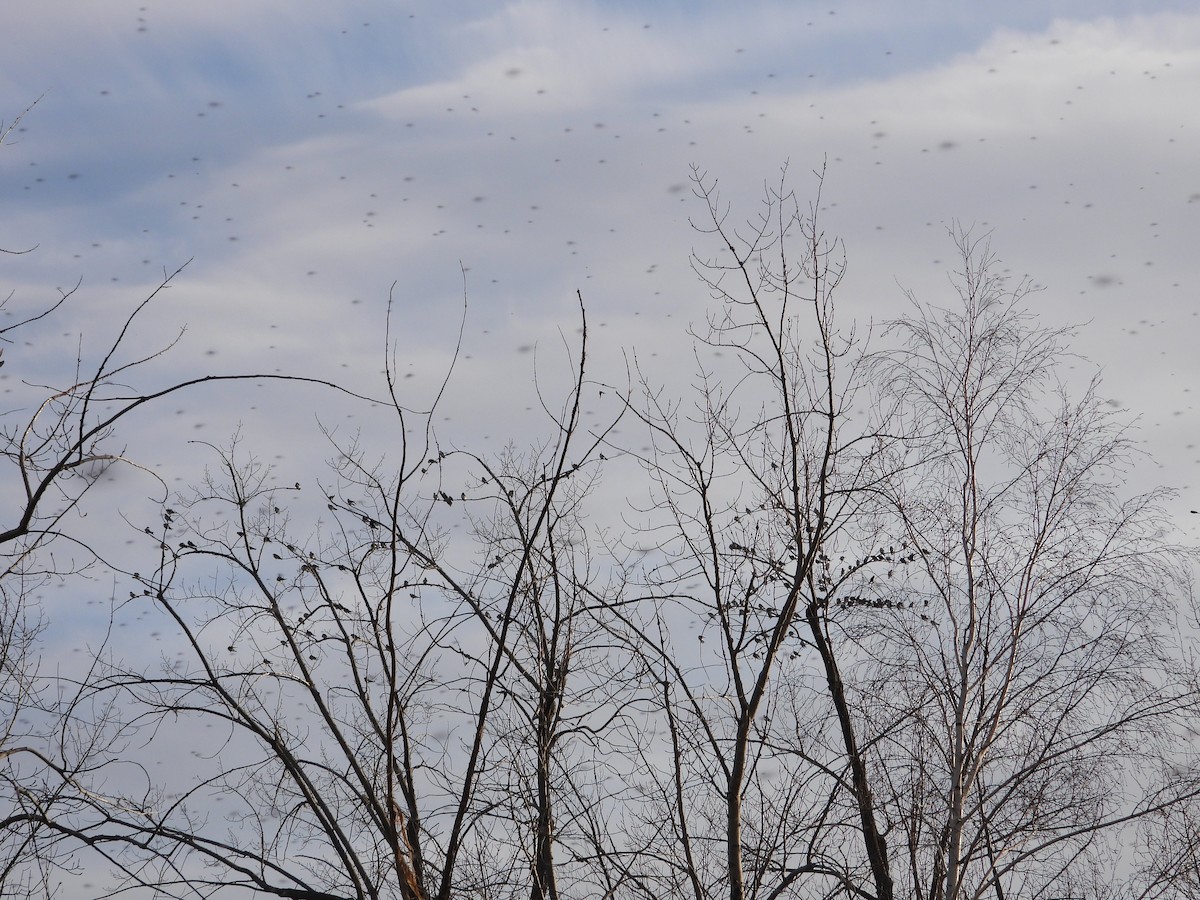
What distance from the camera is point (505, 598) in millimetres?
7539

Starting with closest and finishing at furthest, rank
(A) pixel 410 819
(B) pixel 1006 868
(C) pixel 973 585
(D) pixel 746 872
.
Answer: (A) pixel 410 819, (D) pixel 746 872, (B) pixel 1006 868, (C) pixel 973 585

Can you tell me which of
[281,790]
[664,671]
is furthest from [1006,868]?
[281,790]

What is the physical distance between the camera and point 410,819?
646 centimetres

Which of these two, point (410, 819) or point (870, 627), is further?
point (870, 627)

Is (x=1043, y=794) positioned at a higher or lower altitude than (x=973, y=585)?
lower

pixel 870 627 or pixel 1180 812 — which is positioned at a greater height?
pixel 870 627

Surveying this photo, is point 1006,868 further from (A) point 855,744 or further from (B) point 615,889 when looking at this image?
(B) point 615,889

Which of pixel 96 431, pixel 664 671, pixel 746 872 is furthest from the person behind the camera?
pixel 746 872

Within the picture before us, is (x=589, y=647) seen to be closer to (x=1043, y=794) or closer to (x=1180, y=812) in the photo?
(x=1043, y=794)

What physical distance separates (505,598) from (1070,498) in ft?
17.2

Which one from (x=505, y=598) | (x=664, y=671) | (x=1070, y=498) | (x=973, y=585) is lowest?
(x=664, y=671)

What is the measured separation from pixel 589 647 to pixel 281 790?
7.31 ft

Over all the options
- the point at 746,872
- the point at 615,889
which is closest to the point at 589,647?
the point at 615,889

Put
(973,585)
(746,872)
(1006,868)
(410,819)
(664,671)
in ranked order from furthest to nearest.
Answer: (973,585) < (1006,868) < (746,872) < (664,671) < (410,819)
